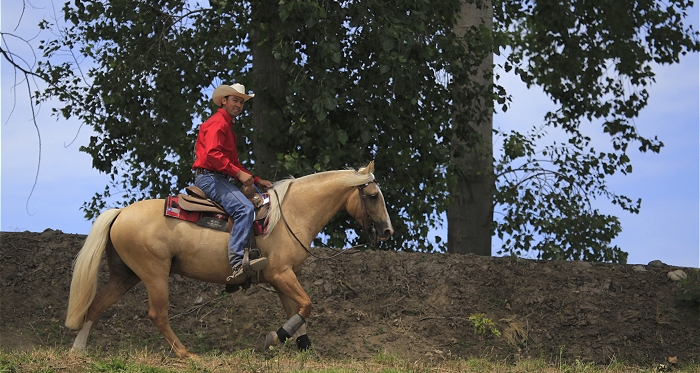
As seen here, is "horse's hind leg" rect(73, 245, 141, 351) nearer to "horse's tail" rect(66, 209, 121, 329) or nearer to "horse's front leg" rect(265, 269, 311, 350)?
"horse's tail" rect(66, 209, 121, 329)

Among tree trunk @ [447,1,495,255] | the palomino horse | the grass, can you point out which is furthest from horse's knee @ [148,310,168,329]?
tree trunk @ [447,1,495,255]

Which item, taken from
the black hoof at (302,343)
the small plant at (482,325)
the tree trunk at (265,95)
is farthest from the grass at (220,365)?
the tree trunk at (265,95)

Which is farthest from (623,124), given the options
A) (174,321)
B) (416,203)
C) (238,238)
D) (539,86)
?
(238,238)

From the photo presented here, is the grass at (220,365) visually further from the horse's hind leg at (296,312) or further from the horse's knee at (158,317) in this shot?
the horse's knee at (158,317)

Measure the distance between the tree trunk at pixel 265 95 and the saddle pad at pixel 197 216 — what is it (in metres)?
5.21

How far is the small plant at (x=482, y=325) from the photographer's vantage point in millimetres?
12438

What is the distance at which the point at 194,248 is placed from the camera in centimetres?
931

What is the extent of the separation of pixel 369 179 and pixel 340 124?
212 inches

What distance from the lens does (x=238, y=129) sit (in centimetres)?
1617

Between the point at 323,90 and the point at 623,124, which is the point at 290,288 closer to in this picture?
the point at 323,90

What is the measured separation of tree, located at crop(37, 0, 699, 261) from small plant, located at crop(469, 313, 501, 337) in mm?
2981

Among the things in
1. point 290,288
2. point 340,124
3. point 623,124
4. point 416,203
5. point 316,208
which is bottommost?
point 290,288

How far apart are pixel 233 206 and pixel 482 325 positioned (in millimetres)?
4891

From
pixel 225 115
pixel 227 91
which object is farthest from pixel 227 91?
pixel 225 115
